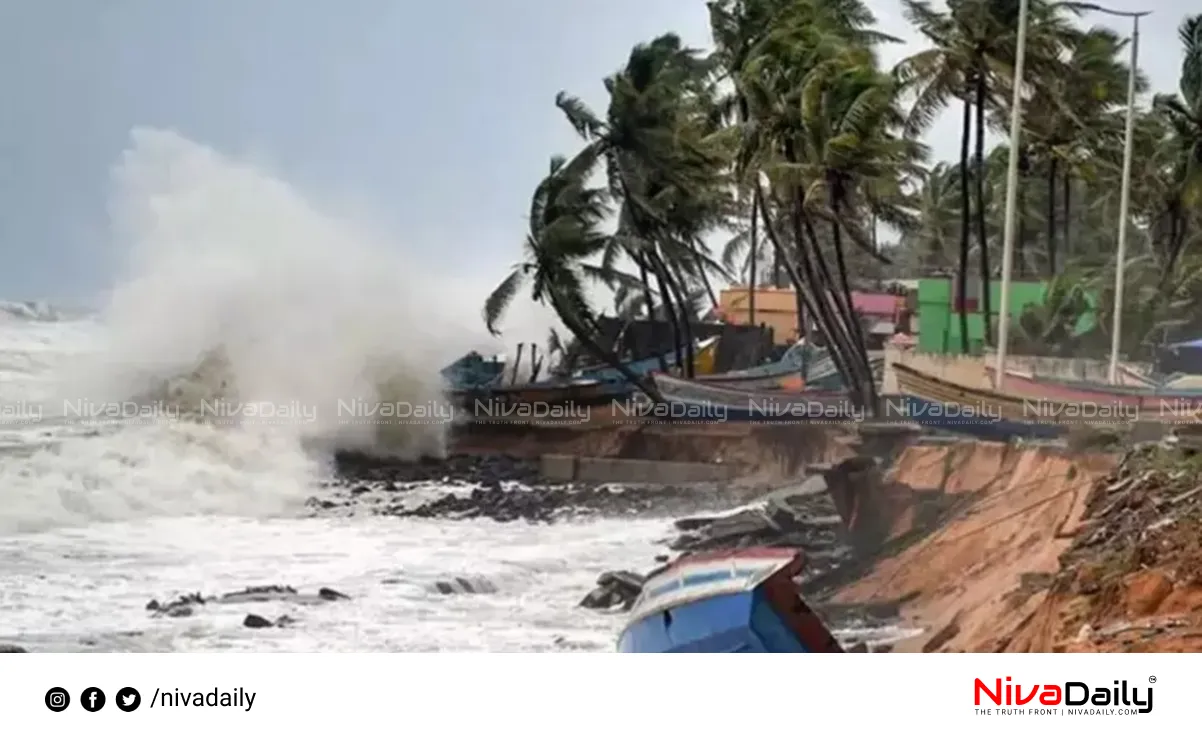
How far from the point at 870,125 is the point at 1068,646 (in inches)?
38.6

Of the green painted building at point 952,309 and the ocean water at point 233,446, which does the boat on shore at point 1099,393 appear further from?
the ocean water at point 233,446

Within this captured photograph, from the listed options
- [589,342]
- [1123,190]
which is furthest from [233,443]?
[1123,190]

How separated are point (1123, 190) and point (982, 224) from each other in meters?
0.26

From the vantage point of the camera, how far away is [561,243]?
2621 millimetres

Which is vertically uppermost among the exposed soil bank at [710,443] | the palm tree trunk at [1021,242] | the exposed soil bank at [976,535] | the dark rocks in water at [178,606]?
the palm tree trunk at [1021,242]

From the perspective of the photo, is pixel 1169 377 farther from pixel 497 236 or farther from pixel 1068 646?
pixel 497 236

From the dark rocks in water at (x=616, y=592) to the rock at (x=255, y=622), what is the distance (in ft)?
1.83

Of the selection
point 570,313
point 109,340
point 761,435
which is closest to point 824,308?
point 761,435

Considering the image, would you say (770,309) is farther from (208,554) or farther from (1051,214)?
(208,554)

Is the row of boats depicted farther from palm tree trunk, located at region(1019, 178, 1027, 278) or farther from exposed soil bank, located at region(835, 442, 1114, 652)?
palm tree trunk, located at region(1019, 178, 1027, 278)

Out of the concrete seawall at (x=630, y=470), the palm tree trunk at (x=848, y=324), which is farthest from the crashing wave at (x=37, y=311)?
the palm tree trunk at (x=848, y=324)

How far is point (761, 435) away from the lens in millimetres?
2658

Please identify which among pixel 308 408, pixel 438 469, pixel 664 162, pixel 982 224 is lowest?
pixel 438 469
